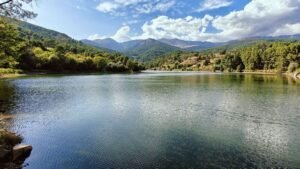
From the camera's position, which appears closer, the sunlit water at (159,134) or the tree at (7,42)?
the sunlit water at (159,134)

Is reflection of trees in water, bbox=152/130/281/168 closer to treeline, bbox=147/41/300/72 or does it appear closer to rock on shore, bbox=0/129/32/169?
rock on shore, bbox=0/129/32/169

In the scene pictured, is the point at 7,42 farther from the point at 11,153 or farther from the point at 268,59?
the point at 268,59

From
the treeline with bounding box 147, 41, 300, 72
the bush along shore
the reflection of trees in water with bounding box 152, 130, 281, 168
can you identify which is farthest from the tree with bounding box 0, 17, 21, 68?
the treeline with bounding box 147, 41, 300, 72

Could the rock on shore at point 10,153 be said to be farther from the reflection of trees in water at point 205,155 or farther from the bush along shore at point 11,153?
the reflection of trees in water at point 205,155

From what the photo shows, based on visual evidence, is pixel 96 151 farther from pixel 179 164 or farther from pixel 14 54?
pixel 14 54

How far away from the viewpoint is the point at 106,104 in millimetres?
36125

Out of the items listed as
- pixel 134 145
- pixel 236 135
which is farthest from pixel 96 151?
pixel 236 135

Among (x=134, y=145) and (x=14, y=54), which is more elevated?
(x=14, y=54)

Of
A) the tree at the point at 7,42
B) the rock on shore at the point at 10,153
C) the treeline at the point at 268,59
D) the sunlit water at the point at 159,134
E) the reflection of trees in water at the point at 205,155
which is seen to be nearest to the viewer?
the rock on shore at the point at 10,153

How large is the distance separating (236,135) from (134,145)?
28.0ft

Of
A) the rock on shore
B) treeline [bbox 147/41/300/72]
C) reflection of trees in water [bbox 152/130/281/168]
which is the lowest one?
reflection of trees in water [bbox 152/130/281/168]

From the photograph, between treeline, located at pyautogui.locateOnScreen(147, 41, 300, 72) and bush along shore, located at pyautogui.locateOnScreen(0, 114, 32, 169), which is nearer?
bush along shore, located at pyautogui.locateOnScreen(0, 114, 32, 169)

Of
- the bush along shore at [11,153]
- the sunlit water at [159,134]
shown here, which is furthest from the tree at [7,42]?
the bush along shore at [11,153]

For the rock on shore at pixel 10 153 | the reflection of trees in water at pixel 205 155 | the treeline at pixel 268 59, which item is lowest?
the reflection of trees in water at pixel 205 155
